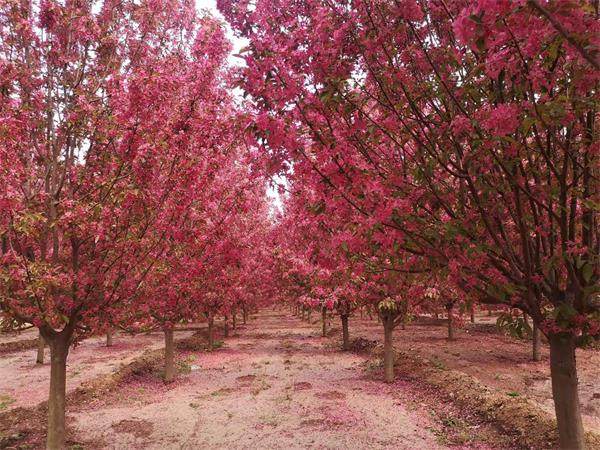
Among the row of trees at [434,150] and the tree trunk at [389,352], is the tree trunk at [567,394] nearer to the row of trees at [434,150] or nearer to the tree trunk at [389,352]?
the row of trees at [434,150]

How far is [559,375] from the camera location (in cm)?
538

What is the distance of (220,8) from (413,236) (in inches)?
137

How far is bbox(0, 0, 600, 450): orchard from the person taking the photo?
167 inches

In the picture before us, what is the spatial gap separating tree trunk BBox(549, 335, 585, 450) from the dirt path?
14.9ft

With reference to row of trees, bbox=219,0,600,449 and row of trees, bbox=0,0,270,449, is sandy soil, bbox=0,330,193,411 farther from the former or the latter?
row of trees, bbox=219,0,600,449

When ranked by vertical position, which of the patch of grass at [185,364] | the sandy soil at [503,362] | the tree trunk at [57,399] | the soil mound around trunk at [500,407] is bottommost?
the patch of grass at [185,364]

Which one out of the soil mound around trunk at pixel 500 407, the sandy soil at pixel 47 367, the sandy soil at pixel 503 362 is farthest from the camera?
the sandy soil at pixel 47 367

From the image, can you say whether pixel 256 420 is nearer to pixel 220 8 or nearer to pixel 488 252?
pixel 488 252

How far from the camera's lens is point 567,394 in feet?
17.4

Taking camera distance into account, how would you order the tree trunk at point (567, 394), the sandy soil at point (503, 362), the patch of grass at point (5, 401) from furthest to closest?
the patch of grass at point (5, 401) → the sandy soil at point (503, 362) → the tree trunk at point (567, 394)

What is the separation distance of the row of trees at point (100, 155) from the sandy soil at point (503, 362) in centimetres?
1000

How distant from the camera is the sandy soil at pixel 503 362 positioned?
12867 millimetres

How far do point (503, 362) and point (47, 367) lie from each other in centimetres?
2016

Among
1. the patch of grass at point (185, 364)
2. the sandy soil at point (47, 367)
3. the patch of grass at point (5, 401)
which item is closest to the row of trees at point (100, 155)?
the patch of grass at point (5, 401)
